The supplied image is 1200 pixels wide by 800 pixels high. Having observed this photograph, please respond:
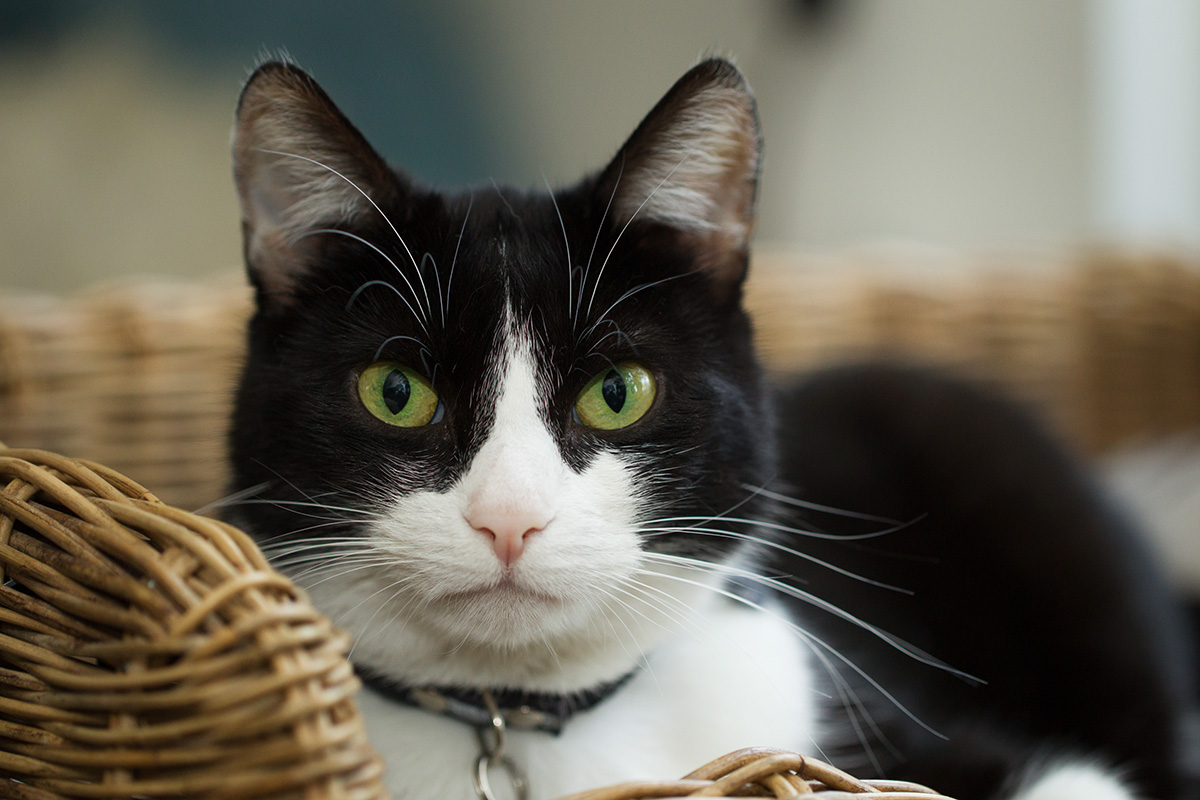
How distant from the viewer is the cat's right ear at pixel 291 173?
0.81 m

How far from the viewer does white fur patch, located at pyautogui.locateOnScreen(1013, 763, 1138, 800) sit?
39.1 inches

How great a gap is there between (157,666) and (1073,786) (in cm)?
92

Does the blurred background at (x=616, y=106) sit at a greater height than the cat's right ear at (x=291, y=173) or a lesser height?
greater

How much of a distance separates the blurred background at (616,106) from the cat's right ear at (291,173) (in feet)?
4.15

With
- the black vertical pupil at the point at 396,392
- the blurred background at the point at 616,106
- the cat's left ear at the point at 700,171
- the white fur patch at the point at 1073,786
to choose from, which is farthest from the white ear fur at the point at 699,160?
the blurred background at the point at 616,106

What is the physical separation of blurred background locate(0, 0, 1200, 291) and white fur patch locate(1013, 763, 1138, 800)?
1423 mm

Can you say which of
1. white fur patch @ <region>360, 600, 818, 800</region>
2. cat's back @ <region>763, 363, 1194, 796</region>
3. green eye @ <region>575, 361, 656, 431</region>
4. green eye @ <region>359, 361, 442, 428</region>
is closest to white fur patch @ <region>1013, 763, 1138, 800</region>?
cat's back @ <region>763, 363, 1194, 796</region>

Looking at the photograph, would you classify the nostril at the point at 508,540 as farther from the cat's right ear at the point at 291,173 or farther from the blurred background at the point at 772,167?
the blurred background at the point at 772,167

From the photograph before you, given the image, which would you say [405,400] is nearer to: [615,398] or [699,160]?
[615,398]

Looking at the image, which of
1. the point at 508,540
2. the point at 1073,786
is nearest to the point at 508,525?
the point at 508,540

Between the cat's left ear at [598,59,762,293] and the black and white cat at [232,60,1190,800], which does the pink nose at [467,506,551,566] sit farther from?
the cat's left ear at [598,59,762,293]

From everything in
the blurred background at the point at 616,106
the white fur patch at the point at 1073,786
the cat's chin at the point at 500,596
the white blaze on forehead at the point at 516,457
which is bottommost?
the white fur patch at the point at 1073,786

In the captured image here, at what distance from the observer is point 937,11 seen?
270 cm

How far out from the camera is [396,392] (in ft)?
2.55
